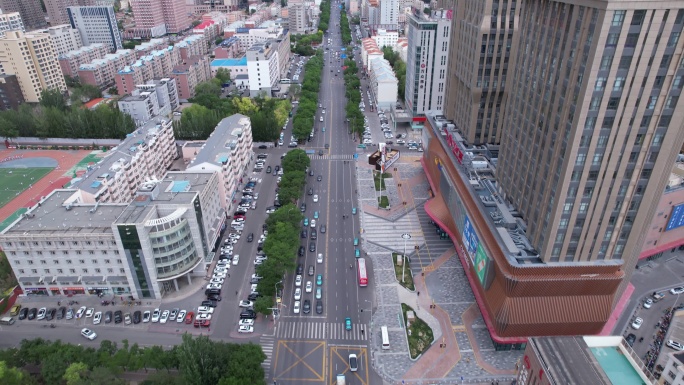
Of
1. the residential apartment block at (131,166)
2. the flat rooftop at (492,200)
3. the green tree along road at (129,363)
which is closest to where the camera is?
the green tree along road at (129,363)

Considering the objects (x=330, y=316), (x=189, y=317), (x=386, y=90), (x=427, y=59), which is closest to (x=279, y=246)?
(x=330, y=316)

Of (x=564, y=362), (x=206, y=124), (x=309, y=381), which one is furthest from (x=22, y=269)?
(x=564, y=362)

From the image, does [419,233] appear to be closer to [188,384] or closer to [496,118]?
[496,118]

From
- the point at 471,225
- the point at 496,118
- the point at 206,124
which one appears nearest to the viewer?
the point at 471,225

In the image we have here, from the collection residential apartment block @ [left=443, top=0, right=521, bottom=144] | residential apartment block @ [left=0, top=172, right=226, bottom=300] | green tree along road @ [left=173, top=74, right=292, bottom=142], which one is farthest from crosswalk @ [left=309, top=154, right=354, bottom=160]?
residential apartment block @ [left=0, top=172, right=226, bottom=300]

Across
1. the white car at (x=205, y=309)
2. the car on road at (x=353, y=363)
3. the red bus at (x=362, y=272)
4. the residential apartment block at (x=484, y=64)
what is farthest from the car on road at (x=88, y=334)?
the residential apartment block at (x=484, y=64)

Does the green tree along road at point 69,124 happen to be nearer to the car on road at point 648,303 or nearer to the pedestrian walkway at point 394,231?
the pedestrian walkway at point 394,231

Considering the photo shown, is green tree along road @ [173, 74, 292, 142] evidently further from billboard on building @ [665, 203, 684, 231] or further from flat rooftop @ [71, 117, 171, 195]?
billboard on building @ [665, 203, 684, 231]
